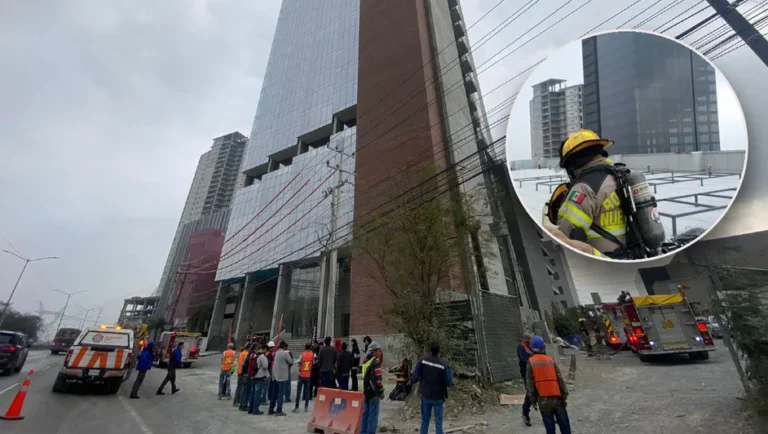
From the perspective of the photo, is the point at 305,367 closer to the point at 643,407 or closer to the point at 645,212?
the point at 643,407

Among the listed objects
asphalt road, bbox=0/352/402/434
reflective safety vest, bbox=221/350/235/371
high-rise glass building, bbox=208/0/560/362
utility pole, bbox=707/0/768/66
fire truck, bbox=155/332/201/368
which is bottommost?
asphalt road, bbox=0/352/402/434

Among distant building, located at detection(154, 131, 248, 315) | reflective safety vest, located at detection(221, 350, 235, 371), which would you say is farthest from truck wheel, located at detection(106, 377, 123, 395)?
distant building, located at detection(154, 131, 248, 315)

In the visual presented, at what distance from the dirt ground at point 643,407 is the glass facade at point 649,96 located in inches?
139

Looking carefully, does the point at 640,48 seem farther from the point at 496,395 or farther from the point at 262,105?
the point at 262,105

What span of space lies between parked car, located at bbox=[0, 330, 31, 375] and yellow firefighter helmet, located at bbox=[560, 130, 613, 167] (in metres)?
19.1

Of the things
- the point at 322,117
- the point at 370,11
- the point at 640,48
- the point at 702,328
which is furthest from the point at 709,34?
the point at 322,117

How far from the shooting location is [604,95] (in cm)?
432

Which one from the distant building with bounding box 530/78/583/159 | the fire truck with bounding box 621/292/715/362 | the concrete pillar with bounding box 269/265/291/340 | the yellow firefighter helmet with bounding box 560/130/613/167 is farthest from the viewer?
the concrete pillar with bounding box 269/265/291/340

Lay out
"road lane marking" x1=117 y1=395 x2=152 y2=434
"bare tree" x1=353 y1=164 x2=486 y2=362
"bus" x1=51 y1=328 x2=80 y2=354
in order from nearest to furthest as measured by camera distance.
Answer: "road lane marking" x1=117 y1=395 x2=152 y2=434, "bare tree" x1=353 y1=164 x2=486 y2=362, "bus" x1=51 y1=328 x2=80 y2=354

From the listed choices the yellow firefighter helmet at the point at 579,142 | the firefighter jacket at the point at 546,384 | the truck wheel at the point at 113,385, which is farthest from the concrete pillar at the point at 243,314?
the yellow firefighter helmet at the point at 579,142

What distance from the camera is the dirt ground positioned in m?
5.38

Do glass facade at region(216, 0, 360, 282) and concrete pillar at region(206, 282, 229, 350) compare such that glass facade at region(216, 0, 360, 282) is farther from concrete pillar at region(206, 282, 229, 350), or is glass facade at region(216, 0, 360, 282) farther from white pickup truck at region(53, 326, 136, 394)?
white pickup truck at region(53, 326, 136, 394)

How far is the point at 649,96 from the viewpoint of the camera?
4.06m

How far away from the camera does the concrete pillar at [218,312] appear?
1838 inches
